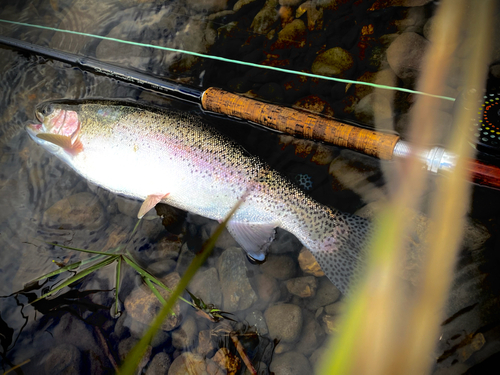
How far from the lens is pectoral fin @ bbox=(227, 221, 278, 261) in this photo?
2.04 m

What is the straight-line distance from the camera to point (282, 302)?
6.77 ft

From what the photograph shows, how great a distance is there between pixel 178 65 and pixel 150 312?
2.04 m

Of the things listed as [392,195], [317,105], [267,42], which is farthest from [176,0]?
[392,195]

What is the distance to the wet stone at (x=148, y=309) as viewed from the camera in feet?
6.64

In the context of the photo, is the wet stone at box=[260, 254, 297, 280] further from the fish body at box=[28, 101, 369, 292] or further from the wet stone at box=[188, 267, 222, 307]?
the wet stone at box=[188, 267, 222, 307]

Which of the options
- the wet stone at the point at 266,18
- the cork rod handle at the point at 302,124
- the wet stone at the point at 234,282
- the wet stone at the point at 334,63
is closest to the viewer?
the cork rod handle at the point at 302,124

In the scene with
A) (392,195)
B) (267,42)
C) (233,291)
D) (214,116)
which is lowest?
(233,291)

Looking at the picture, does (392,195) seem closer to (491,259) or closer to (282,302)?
(491,259)

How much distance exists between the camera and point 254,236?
2055 mm

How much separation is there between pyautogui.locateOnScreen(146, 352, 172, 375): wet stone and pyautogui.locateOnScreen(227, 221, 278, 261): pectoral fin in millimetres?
850

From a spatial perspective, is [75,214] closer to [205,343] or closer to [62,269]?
[62,269]

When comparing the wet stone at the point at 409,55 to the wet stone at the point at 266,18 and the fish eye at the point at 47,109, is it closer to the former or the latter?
the wet stone at the point at 266,18

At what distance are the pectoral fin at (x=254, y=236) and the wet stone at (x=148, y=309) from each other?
0.58 metres

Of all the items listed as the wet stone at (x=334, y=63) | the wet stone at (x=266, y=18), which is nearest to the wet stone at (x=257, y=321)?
the wet stone at (x=334, y=63)
